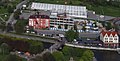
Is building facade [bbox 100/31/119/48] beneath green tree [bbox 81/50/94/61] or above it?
beneath

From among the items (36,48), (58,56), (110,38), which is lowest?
(110,38)

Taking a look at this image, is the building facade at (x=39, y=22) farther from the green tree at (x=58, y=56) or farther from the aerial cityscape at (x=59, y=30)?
the green tree at (x=58, y=56)

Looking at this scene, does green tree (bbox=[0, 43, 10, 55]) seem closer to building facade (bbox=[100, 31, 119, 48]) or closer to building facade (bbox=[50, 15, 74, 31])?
building facade (bbox=[50, 15, 74, 31])

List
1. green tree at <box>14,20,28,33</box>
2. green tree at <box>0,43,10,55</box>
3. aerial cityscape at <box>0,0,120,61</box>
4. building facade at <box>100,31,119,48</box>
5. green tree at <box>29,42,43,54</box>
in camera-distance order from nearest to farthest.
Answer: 1. green tree at <box>0,43,10,55</box>
2. aerial cityscape at <box>0,0,120,61</box>
3. green tree at <box>29,42,43,54</box>
4. building facade at <box>100,31,119,48</box>
5. green tree at <box>14,20,28,33</box>

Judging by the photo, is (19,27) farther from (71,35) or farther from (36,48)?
(36,48)

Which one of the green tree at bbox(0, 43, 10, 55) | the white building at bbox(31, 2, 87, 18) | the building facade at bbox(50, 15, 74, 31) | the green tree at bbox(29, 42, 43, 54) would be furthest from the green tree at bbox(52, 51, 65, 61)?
the white building at bbox(31, 2, 87, 18)

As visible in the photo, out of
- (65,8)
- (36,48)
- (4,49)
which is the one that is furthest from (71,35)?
(65,8)

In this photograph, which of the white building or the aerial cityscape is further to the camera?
the white building
